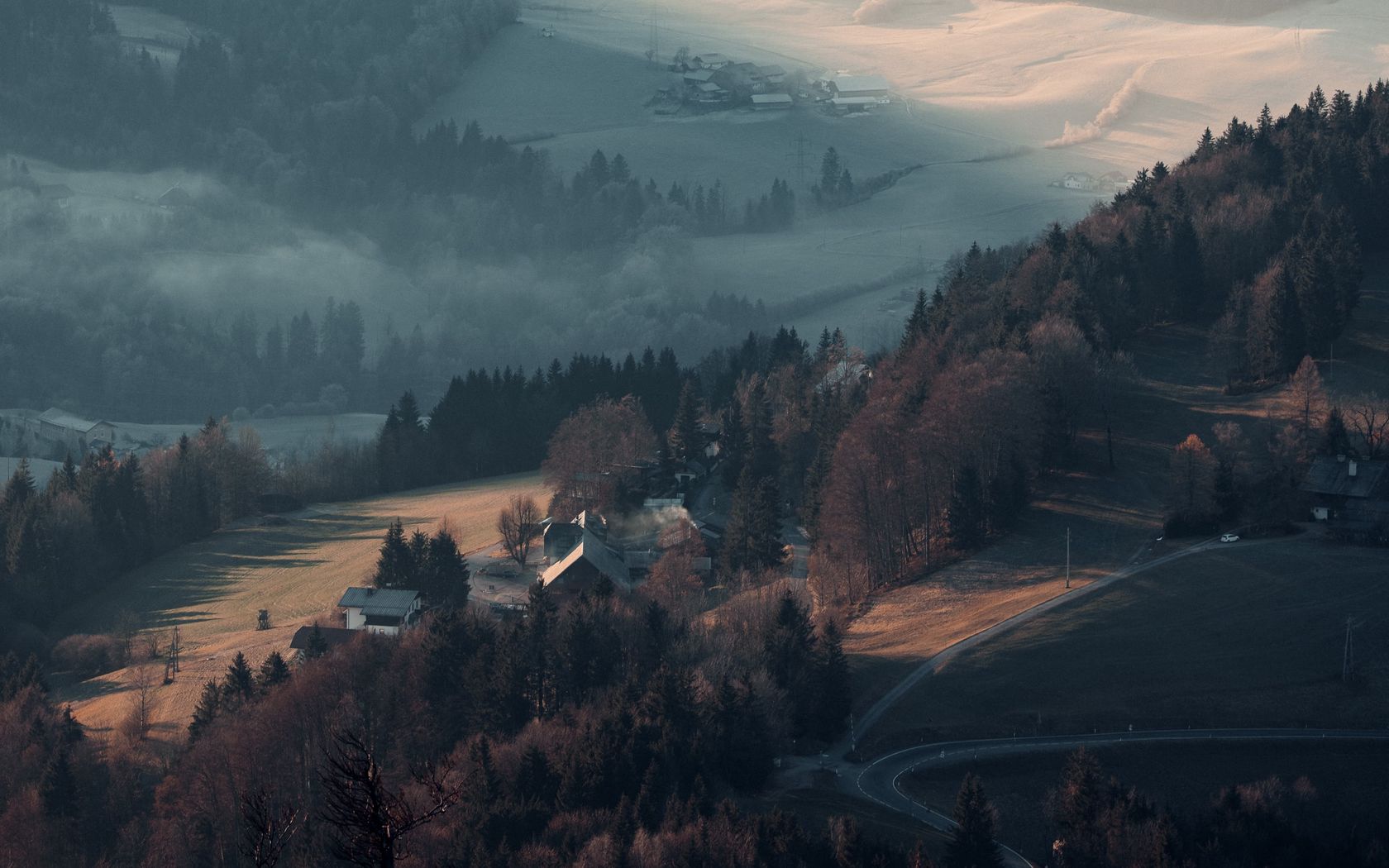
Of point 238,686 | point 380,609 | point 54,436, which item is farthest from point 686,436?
point 54,436

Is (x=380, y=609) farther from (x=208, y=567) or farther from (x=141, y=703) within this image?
Answer: (x=208, y=567)

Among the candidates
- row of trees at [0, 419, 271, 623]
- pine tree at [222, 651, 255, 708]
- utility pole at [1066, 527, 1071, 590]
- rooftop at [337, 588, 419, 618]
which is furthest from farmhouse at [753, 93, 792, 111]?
pine tree at [222, 651, 255, 708]

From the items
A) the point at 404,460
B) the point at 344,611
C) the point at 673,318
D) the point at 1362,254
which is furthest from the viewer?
the point at 673,318

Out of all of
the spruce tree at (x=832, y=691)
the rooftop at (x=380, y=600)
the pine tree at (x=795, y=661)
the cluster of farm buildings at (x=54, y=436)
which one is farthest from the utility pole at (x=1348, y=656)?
the cluster of farm buildings at (x=54, y=436)

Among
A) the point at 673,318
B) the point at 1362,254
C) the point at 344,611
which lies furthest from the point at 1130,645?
the point at 673,318

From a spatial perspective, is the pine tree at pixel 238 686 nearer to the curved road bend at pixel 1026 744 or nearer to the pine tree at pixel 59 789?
the pine tree at pixel 59 789

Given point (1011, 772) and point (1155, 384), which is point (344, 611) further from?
point (1155, 384)

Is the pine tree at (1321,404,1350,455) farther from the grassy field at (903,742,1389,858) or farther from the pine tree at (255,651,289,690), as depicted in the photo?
the pine tree at (255,651,289,690)

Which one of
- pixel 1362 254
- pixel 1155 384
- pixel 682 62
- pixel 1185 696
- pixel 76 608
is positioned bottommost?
pixel 76 608
